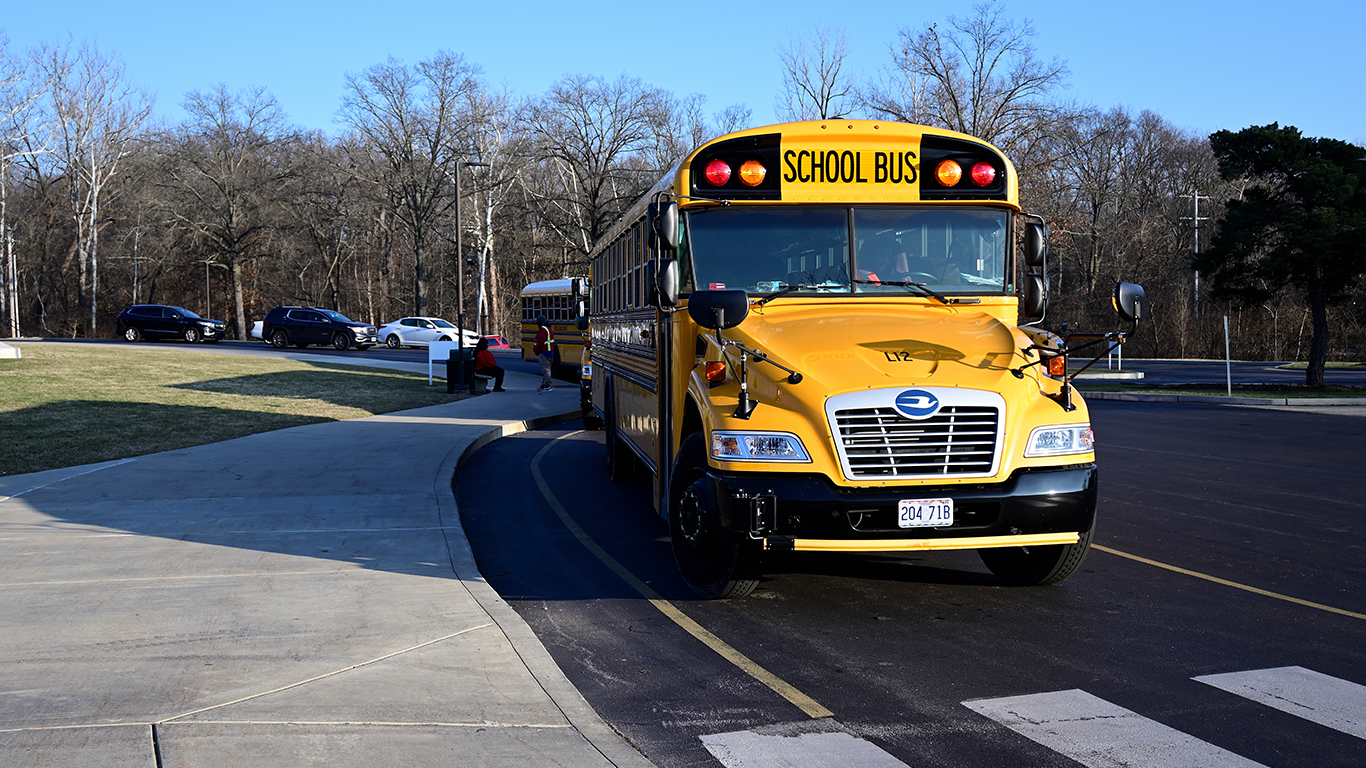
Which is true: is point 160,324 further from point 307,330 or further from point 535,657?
point 535,657

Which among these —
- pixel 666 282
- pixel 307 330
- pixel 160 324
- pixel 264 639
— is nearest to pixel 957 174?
pixel 666 282

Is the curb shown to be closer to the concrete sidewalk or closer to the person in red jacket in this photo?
the concrete sidewalk

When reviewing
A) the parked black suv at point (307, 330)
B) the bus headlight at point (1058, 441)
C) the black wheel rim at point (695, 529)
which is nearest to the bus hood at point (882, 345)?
the bus headlight at point (1058, 441)

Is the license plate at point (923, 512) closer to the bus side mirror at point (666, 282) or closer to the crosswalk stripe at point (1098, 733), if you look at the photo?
the crosswalk stripe at point (1098, 733)

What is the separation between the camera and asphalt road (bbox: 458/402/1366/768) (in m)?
4.27

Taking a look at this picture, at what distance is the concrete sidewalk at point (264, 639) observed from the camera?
401cm

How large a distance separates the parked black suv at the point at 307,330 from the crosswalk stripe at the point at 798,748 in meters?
44.0

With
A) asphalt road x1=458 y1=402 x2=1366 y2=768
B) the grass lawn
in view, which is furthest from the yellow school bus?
asphalt road x1=458 y1=402 x2=1366 y2=768

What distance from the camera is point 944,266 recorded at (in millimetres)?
7320

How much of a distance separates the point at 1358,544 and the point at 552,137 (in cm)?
5865

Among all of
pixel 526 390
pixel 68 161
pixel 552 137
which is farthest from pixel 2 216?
pixel 526 390

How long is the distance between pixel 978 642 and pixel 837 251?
2.79 m

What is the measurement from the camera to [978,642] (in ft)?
18.5

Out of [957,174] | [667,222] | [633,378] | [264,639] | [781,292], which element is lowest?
[264,639]
